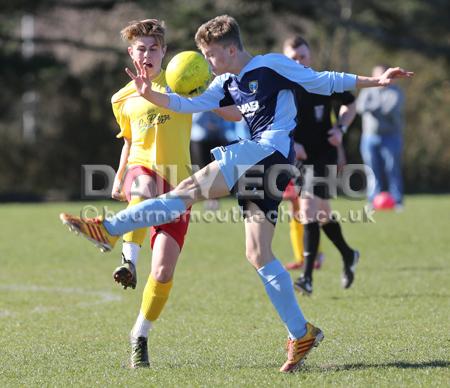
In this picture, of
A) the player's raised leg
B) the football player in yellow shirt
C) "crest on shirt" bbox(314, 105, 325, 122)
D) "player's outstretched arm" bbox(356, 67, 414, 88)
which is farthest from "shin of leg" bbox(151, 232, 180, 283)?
"crest on shirt" bbox(314, 105, 325, 122)

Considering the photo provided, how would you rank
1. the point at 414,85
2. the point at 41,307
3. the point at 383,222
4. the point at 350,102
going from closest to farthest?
1. the point at 41,307
2. the point at 350,102
3. the point at 383,222
4. the point at 414,85

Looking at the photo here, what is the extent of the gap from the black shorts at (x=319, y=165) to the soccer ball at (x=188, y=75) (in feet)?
11.2

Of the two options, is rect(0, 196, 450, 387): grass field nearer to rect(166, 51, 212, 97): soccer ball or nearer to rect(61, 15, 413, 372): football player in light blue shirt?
rect(61, 15, 413, 372): football player in light blue shirt

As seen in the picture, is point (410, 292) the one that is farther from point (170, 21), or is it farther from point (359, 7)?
point (359, 7)

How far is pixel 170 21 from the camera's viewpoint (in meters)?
24.2

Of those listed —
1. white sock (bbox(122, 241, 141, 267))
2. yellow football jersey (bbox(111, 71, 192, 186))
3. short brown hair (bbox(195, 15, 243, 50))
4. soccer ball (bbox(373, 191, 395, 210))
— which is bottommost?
soccer ball (bbox(373, 191, 395, 210))

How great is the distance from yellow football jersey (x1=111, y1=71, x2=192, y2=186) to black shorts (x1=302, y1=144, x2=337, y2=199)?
3039 millimetres

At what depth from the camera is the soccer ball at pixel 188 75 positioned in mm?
5699

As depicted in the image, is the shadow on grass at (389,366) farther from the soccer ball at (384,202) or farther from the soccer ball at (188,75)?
the soccer ball at (384,202)

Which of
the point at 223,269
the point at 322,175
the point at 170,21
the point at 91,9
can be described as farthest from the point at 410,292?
the point at 91,9

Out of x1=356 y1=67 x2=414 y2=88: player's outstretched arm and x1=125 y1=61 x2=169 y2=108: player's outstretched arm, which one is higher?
x1=356 y1=67 x2=414 y2=88: player's outstretched arm

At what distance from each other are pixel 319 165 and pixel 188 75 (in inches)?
141

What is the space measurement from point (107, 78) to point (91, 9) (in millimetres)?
2188

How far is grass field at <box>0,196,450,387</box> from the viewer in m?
5.41
